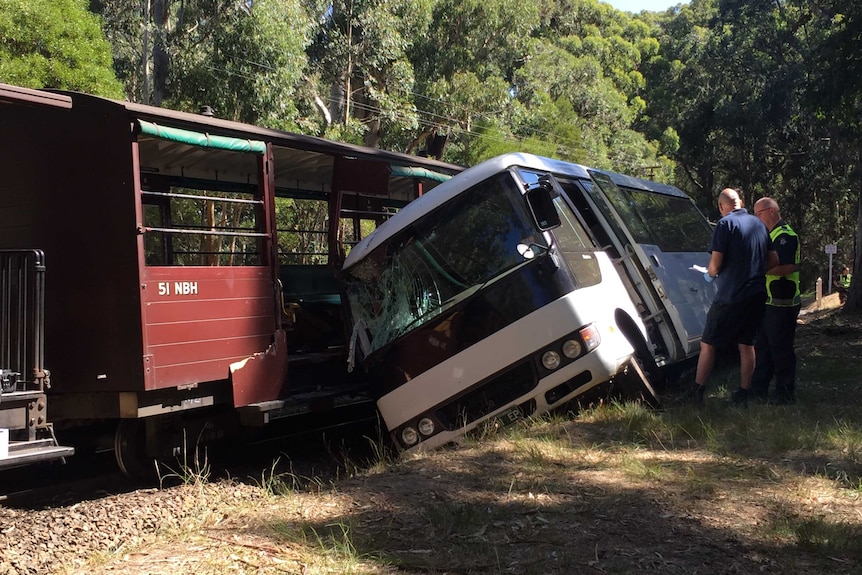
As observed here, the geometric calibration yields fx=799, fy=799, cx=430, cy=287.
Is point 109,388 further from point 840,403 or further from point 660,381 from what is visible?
point 840,403

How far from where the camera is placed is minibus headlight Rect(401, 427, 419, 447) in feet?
21.7

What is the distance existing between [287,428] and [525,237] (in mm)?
3869

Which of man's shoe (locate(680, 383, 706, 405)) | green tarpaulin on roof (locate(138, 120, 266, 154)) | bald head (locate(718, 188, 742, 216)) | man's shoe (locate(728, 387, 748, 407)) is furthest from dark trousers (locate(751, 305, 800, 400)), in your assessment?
green tarpaulin on roof (locate(138, 120, 266, 154))

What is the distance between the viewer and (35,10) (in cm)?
1547

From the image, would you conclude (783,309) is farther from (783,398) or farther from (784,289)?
(783,398)

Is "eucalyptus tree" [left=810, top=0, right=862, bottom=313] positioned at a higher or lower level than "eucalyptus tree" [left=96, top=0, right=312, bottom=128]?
lower

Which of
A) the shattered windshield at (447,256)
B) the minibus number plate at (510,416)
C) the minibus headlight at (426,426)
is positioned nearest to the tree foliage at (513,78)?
the shattered windshield at (447,256)

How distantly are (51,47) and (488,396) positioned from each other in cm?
1345

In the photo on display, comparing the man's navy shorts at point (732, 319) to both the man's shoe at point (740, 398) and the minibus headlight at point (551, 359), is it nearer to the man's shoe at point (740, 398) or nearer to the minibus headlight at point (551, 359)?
the man's shoe at point (740, 398)

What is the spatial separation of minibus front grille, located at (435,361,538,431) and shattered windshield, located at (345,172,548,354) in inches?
27.8

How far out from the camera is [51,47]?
1575 centimetres

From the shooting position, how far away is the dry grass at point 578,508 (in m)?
3.79

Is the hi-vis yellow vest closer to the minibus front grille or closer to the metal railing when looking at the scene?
the minibus front grille

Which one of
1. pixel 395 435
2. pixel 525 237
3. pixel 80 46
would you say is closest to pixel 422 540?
pixel 395 435
